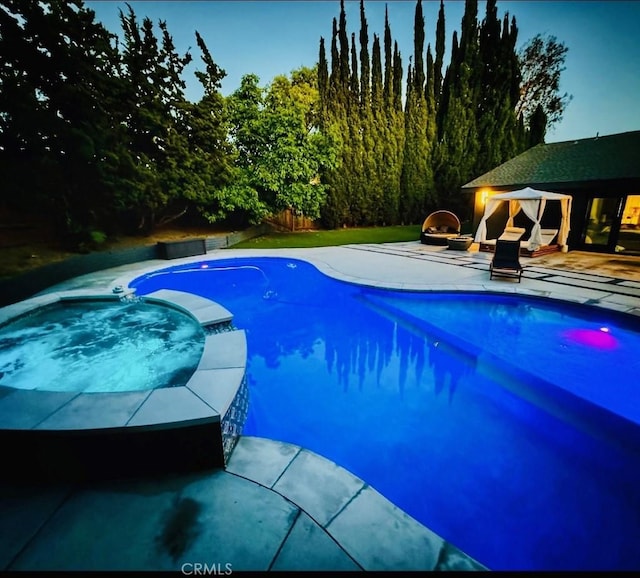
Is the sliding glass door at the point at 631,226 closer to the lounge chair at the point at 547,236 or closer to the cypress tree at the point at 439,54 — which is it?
the lounge chair at the point at 547,236

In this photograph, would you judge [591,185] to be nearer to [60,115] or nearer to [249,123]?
[249,123]

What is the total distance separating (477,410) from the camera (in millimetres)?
3709

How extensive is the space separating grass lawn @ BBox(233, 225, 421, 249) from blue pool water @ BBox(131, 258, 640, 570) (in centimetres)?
801

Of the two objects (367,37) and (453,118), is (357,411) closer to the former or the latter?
(453,118)

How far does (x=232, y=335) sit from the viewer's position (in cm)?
391

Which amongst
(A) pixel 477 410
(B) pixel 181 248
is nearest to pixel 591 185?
(A) pixel 477 410

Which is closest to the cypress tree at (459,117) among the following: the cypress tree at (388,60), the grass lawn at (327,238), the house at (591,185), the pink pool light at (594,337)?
the cypress tree at (388,60)

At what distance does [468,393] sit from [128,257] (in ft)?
36.7

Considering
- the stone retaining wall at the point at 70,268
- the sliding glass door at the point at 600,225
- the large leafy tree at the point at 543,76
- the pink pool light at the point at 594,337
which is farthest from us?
the large leafy tree at the point at 543,76

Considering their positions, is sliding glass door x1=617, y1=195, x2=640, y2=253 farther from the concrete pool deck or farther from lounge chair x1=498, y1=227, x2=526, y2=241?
the concrete pool deck

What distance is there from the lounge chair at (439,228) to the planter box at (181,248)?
9914 millimetres

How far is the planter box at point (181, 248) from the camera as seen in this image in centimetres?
1114

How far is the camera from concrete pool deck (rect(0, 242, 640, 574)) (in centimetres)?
159

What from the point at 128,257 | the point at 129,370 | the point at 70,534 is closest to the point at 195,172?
the point at 128,257
